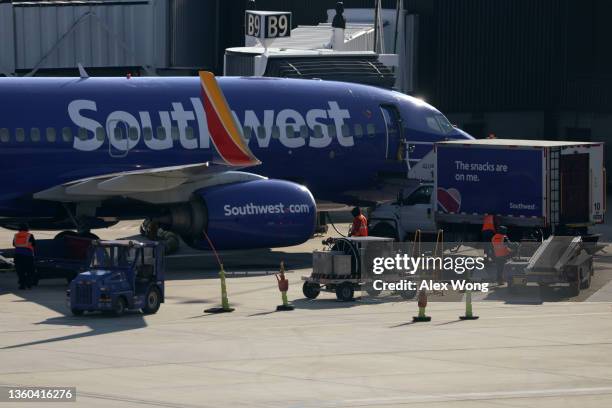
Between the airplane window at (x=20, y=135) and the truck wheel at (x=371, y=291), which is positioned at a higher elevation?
the airplane window at (x=20, y=135)

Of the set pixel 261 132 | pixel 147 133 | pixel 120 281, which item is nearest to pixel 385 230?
pixel 261 132

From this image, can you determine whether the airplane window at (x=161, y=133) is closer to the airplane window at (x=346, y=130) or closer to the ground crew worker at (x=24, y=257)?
the airplane window at (x=346, y=130)

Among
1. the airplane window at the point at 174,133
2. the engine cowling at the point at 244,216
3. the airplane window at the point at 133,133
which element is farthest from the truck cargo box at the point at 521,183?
the airplane window at the point at 133,133

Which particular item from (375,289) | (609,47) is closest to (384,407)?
(375,289)

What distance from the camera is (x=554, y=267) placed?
32.6 metres

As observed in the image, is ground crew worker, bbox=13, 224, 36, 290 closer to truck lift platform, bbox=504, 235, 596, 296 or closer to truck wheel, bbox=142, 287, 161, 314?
truck wheel, bbox=142, 287, 161, 314

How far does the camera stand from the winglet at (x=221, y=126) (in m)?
36.3

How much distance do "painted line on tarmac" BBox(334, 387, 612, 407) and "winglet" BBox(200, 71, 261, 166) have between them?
15547 millimetres

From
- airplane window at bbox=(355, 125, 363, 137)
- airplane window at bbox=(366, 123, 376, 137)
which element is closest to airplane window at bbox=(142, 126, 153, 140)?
airplane window at bbox=(355, 125, 363, 137)

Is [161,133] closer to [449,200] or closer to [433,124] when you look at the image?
[449,200]

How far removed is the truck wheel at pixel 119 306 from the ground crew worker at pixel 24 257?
191 inches

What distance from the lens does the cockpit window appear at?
137 ft

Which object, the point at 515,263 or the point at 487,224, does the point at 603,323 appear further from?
the point at 487,224

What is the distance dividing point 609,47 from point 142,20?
20808mm
